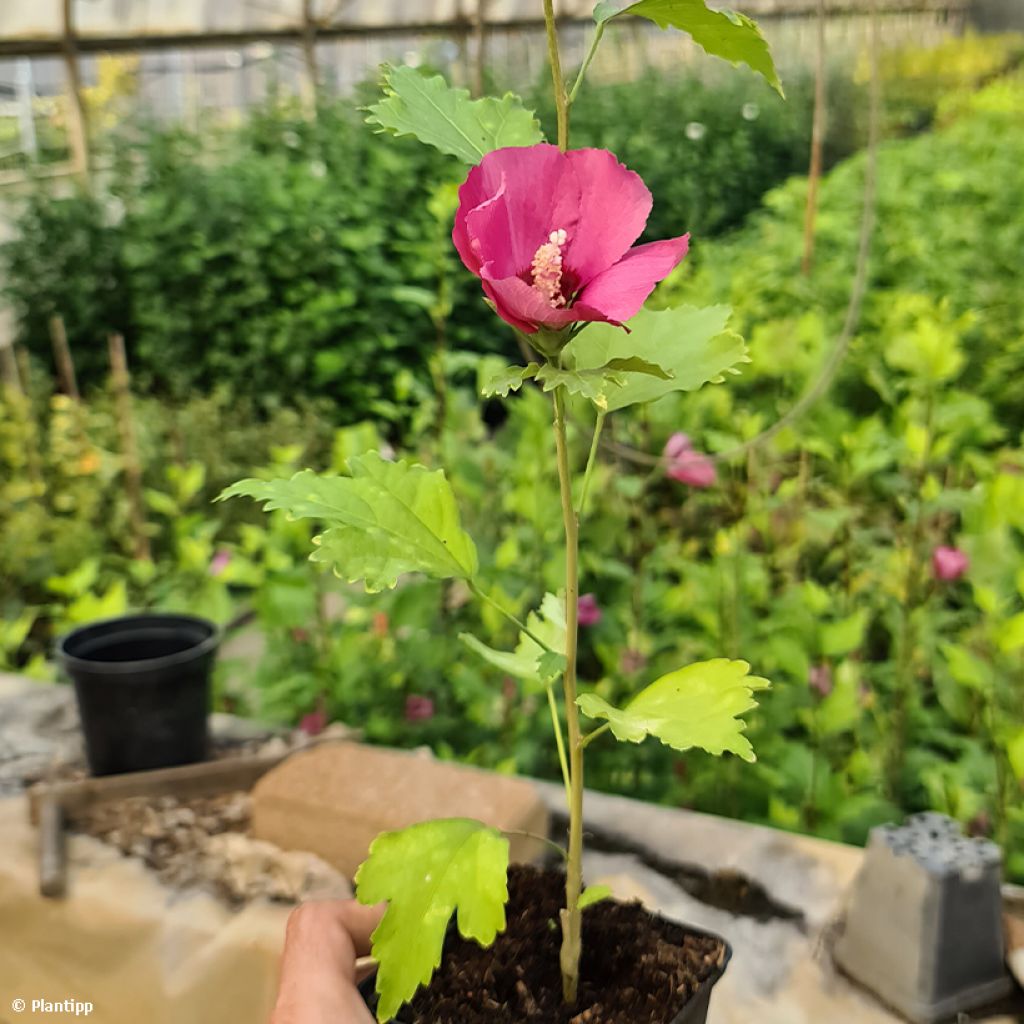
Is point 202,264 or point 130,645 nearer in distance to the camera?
point 130,645

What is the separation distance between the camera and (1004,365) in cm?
293

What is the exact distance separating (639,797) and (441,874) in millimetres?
1164

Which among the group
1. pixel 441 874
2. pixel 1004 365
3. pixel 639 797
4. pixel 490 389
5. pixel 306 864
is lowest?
pixel 639 797

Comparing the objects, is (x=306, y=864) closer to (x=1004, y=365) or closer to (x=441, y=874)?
(x=441, y=874)

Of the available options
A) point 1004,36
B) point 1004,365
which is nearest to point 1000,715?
point 1004,365

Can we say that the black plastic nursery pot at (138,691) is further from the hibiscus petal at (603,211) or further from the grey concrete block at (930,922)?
the hibiscus petal at (603,211)

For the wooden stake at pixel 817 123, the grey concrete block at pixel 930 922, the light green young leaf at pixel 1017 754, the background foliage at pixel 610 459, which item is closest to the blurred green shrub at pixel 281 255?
the background foliage at pixel 610 459

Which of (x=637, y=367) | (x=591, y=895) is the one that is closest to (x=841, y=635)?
(x=591, y=895)

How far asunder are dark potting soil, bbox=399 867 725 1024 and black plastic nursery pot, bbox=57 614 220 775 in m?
0.92

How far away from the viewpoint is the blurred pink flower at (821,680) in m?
1.58

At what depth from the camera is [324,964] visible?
805mm

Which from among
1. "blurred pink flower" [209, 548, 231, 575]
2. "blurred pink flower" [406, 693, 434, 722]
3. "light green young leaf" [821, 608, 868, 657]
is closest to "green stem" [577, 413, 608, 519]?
"light green young leaf" [821, 608, 868, 657]

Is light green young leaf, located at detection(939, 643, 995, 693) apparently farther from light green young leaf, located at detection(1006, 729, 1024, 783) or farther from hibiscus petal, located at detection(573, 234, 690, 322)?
hibiscus petal, located at detection(573, 234, 690, 322)

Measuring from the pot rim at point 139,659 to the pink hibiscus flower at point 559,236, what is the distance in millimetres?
1202
